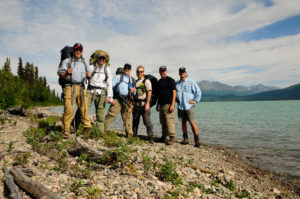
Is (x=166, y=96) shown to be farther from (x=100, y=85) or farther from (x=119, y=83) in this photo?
(x=100, y=85)

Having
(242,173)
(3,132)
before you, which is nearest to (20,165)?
(3,132)

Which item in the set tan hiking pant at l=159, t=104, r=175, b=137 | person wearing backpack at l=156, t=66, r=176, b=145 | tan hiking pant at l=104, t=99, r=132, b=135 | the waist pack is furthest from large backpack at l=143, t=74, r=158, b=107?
tan hiking pant at l=104, t=99, r=132, b=135

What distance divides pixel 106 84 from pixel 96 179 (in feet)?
14.5

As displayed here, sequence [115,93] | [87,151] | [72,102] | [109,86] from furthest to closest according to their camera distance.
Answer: [115,93]
[109,86]
[72,102]
[87,151]

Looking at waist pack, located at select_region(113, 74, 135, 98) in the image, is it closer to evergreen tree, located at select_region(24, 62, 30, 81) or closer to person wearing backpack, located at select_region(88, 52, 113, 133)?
person wearing backpack, located at select_region(88, 52, 113, 133)

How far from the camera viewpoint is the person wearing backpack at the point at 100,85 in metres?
7.84

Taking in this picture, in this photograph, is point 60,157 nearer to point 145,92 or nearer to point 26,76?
point 145,92

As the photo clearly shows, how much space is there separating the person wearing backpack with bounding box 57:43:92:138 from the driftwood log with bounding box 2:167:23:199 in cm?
313

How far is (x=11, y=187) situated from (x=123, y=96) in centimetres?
567

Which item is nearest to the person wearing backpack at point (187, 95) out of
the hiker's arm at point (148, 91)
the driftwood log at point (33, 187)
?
the hiker's arm at point (148, 91)

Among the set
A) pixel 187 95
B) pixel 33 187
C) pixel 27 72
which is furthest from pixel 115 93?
pixel 27 72

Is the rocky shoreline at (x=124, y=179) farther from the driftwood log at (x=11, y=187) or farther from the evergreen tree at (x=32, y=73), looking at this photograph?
the evergreen tree at (x=32, y=73)

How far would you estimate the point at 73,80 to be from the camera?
6.92 m

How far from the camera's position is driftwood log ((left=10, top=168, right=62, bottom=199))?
3.37 metres
